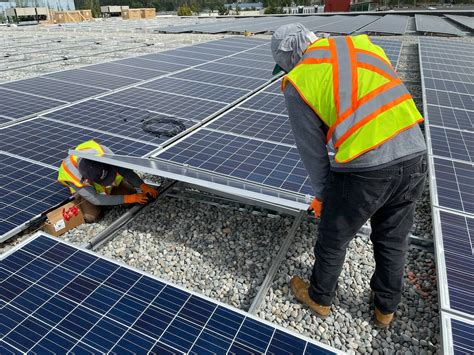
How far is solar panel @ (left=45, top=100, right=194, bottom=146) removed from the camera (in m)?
6.71

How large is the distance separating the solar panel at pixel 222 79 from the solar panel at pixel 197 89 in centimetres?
36

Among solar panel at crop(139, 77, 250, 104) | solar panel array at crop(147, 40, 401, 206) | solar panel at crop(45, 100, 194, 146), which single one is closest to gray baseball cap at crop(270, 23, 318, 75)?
solar panel array at crop(147, 40, 401, 206)

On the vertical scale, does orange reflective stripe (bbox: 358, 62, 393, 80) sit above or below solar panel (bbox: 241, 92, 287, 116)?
above

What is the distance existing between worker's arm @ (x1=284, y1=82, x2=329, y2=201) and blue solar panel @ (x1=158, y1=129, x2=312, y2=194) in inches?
47.7

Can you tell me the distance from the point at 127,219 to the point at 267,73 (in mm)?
7389

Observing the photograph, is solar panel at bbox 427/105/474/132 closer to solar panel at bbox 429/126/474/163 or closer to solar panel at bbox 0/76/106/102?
solar panel at bbox 429/126/474/163

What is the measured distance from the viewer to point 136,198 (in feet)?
20.0

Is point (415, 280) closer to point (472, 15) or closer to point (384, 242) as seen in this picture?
point (384, 242)

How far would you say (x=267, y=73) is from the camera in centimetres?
1127

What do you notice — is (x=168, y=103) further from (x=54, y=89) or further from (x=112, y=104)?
(x=54, y=89)

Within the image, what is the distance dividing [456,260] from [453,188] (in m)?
1.68

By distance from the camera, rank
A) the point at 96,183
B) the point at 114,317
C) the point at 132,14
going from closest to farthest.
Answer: the point at 114,317 → the point at 96,183 → the point at 132,14

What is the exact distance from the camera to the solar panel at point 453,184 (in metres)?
4.92

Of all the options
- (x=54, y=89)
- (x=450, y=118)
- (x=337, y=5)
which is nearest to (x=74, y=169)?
(x=54, y=89)
